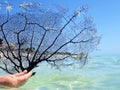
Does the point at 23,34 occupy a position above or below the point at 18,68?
above

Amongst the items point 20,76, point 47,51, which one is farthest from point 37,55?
point 20,76

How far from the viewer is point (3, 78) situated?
181 cm

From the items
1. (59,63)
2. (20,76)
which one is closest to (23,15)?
(59,63)

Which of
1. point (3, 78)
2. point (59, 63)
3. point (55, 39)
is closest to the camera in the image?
point (3, 78)

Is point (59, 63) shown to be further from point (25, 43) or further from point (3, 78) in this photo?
point (3, 78)

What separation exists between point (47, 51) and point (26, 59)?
3.06ft

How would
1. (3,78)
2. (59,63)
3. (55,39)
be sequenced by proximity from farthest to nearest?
(59,63)
(55,39)
(3,78)

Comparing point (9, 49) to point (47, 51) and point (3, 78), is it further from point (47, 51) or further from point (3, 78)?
point (3, 78)

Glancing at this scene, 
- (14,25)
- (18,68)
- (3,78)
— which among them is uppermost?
(14,25)

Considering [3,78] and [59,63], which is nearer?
[3,78]

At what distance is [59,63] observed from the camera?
41.1 feet

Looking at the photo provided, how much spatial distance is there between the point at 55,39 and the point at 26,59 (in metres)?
1.41

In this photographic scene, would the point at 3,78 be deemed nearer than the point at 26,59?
Yes

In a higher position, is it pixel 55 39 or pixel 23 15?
pixel 23 15
